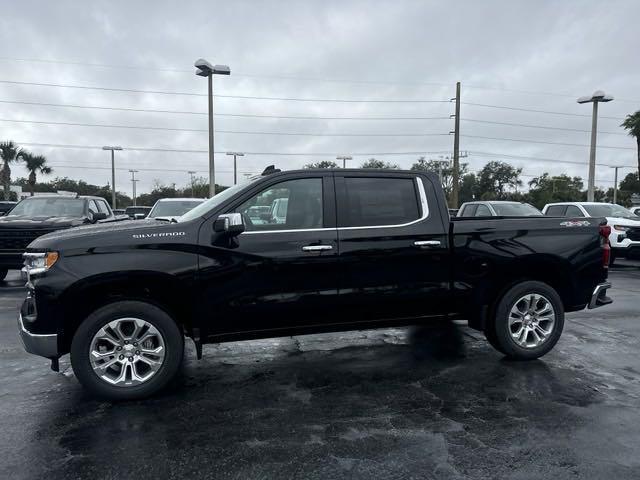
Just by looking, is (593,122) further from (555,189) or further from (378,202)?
(555,189)

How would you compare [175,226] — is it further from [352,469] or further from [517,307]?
[517,307]

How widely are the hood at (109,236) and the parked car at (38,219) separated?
616 centimetres

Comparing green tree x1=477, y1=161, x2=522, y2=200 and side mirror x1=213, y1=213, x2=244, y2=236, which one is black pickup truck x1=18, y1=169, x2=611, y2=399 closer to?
side mirror x1=213, y1=213, x2=244, y2=236

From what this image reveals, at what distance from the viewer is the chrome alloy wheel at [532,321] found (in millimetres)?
5211

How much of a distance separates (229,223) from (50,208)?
879cm

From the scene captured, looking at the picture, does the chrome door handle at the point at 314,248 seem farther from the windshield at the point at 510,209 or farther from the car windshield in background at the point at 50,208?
the windshield at the point at 510,209

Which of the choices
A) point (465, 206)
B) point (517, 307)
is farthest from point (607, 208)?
point (517, 307)

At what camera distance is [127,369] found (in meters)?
4.22

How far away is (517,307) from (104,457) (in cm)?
397

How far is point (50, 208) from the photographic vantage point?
11.2m

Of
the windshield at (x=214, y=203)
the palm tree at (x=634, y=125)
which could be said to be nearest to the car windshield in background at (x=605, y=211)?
the windshield at (x=214, y=203)

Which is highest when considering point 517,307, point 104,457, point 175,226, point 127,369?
point 175,226

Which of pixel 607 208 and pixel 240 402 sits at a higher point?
pixel 607 208

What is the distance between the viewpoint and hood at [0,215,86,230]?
9.74 m
